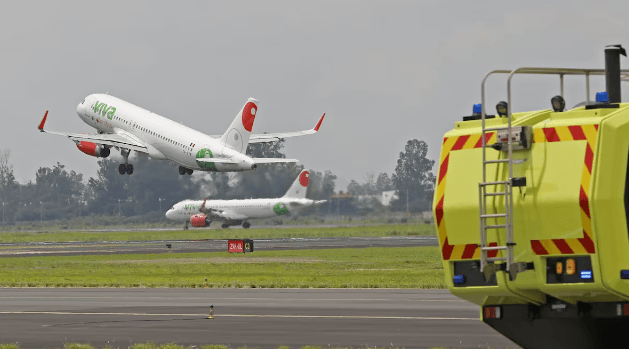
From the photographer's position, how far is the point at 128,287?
38000 millimetres

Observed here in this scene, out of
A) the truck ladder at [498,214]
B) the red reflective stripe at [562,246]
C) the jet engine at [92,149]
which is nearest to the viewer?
the red reflective stripe at [562,246]

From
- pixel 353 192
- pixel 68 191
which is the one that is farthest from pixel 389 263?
pixel 68 191

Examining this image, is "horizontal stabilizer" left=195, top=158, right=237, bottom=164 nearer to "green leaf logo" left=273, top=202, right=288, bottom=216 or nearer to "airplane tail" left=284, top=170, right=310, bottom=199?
"airplane tail" left=284, top=170, right=310, bottom=199

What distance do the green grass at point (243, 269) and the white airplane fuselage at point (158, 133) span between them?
12879 millimetres

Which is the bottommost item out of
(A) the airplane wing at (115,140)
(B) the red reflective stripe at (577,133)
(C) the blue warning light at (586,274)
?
(C) the blue warning light at (586,274)

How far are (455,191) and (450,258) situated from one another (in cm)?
87

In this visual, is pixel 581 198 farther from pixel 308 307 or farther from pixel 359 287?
pixel 359 287

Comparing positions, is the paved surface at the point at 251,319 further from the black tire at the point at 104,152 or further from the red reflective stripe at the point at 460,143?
the black tire at the point at 104,152

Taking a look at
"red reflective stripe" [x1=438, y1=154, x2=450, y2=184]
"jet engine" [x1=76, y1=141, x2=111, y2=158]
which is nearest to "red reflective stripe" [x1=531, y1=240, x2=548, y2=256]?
"red reflective stripe" [x1=438, y1=154, x2=450, y2=184]

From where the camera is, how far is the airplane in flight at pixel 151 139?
77875 millimetres

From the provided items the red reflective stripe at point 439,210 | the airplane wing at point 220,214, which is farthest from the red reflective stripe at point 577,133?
the airplane wing at point 220,214

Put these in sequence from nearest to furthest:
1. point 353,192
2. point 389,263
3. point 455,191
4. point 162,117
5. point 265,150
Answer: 1. point 455,191
2. point 389,263
3. point 162,117
4. point 353,192
5. point 265,150

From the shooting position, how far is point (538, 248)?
470 inches

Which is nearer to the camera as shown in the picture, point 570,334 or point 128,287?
point 570,334
